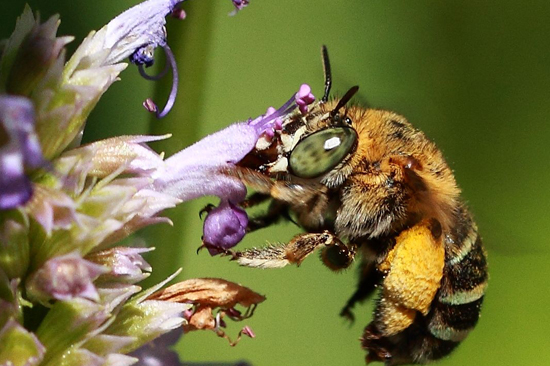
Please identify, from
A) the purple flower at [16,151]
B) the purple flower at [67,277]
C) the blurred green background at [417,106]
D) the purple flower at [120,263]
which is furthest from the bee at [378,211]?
the blurred green background at [417,106]

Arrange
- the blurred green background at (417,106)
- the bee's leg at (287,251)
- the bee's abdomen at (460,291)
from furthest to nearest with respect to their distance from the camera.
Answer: the blurred green background at (417,106), the bee's abdomen at (460,291), the bee's leg at (287,251)

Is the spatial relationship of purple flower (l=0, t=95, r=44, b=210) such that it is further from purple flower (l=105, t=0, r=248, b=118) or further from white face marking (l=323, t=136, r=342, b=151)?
white face marking (l=323, t=136, r=342, b=151)

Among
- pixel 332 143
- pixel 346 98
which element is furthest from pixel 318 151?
pixel 346 98

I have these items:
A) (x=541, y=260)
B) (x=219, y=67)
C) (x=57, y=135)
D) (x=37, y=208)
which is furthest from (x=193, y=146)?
(x=541, y=260)

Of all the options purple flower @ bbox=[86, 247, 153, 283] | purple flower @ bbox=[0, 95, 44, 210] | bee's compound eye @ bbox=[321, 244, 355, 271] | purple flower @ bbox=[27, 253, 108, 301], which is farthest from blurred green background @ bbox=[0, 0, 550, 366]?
purple flower @ bbox=[0, 95, 44, 210]

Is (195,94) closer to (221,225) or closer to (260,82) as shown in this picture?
(221,225)

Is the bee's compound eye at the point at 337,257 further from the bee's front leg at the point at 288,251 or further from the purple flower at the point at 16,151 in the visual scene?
the purple flower at the point at 16,151

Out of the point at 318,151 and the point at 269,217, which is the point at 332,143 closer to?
the point at 318,151

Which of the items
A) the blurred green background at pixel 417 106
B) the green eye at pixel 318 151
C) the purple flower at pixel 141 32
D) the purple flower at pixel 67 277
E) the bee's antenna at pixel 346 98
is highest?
the purple flower at pixel 141 32
